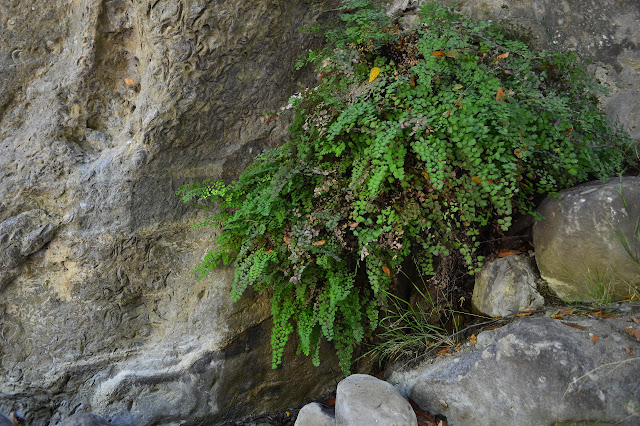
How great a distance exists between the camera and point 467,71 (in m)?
3.25

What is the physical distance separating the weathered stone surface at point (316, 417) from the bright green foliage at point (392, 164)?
1.21 feet

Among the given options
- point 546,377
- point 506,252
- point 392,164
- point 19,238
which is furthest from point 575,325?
point 19,238

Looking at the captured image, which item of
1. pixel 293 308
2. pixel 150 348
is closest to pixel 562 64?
A: pixel 293 308

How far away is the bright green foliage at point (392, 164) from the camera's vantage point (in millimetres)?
3125

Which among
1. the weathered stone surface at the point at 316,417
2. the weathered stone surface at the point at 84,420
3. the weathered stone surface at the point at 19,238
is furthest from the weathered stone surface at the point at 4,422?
the weathered stone surface at the point at 316,417

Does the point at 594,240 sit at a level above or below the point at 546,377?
above

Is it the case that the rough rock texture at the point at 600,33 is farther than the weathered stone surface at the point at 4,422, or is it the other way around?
the rough rock texture at the point at 600,33

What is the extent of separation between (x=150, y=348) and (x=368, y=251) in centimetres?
178

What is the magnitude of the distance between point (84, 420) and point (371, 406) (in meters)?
1.83

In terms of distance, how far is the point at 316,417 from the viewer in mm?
3287

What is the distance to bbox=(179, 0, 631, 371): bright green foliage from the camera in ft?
10.3

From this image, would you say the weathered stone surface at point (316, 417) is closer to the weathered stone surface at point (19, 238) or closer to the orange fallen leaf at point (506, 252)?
the orange fallen leaf at point (506, 252)

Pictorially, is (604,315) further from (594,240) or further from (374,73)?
(374,73)

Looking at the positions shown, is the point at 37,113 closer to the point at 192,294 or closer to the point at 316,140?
the point at 192,294
